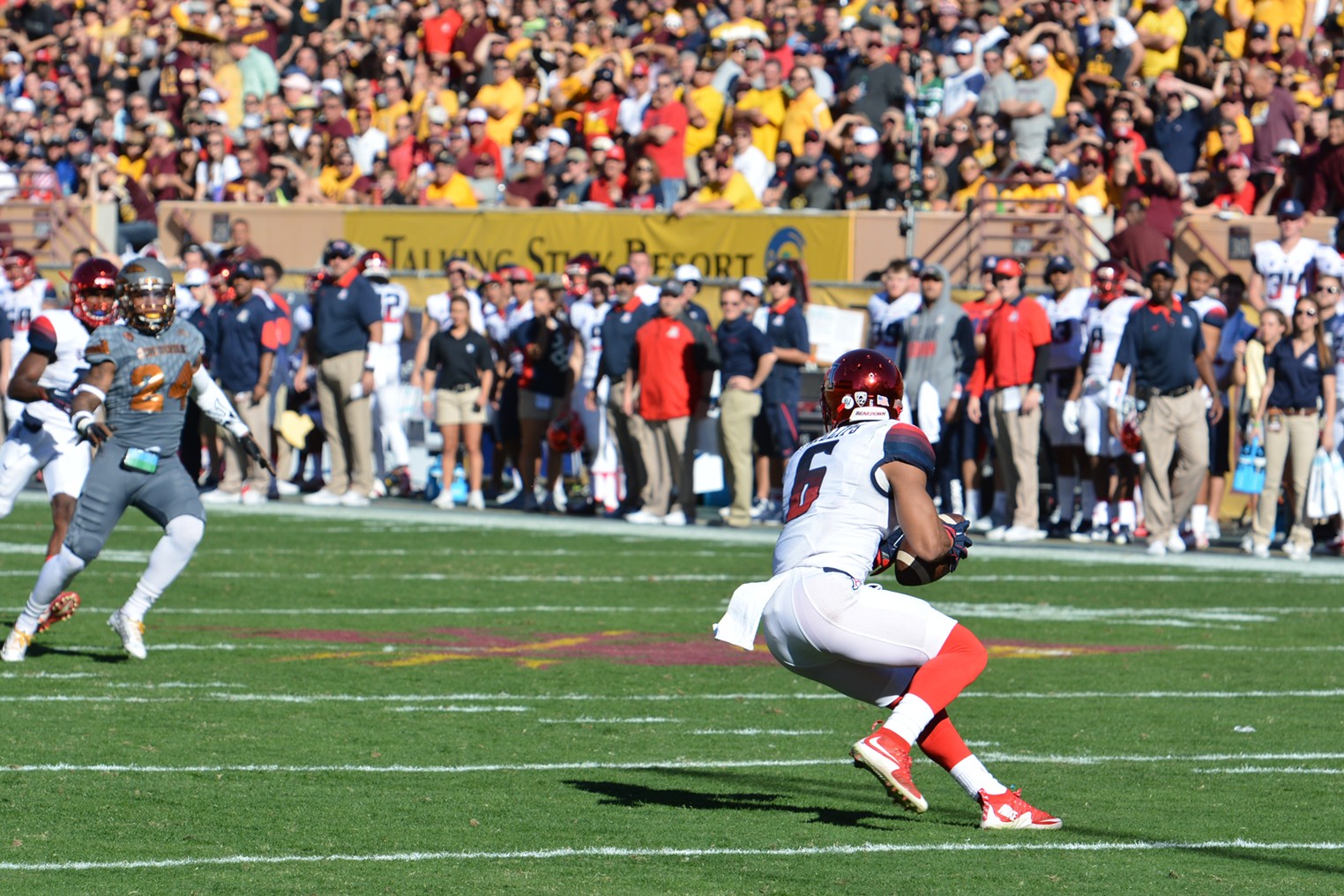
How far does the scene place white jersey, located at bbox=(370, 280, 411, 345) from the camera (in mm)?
19641

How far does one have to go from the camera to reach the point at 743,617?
607cm

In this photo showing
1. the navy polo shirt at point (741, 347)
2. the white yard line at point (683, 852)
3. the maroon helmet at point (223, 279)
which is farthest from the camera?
the maroon helmet at point (223, 279)

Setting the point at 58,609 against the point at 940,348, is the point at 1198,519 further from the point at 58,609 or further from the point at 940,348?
the point at 58,609

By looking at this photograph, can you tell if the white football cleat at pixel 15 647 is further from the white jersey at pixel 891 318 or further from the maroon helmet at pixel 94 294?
the white jersey at pixel 891 318

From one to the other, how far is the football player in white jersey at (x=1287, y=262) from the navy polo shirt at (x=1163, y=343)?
1439mm

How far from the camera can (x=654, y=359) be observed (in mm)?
17359

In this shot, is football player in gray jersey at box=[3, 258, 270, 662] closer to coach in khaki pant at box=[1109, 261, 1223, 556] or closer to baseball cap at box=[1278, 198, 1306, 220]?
coach in khaki pant at box=[1109, 261, 1223, 556]

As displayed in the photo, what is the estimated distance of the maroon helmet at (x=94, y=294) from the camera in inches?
420

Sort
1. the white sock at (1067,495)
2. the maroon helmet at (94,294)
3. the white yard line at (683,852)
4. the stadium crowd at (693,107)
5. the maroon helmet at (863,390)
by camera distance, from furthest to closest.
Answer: the stadium crowd at (693,107), the white sock at (1067,495), the maroon helmet at (94,294), the maroon helmet at (863,390), the white yard line at (683,852)

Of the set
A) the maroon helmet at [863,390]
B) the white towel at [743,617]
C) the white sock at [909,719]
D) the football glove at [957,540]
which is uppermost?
the maroon helmet at [863,390]

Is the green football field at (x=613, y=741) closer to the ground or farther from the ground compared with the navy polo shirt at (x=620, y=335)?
closer to the ground

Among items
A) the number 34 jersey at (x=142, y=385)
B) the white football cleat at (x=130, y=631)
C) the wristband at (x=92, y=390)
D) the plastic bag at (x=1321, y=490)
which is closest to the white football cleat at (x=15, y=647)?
the white football cleat at (x=130, y=631)

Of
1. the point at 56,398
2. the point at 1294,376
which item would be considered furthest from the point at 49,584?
the point at 1294,376

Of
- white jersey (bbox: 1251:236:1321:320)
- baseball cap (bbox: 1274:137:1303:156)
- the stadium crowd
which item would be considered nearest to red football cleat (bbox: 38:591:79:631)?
white jersey (bbox: 1251:236:1321:320)
